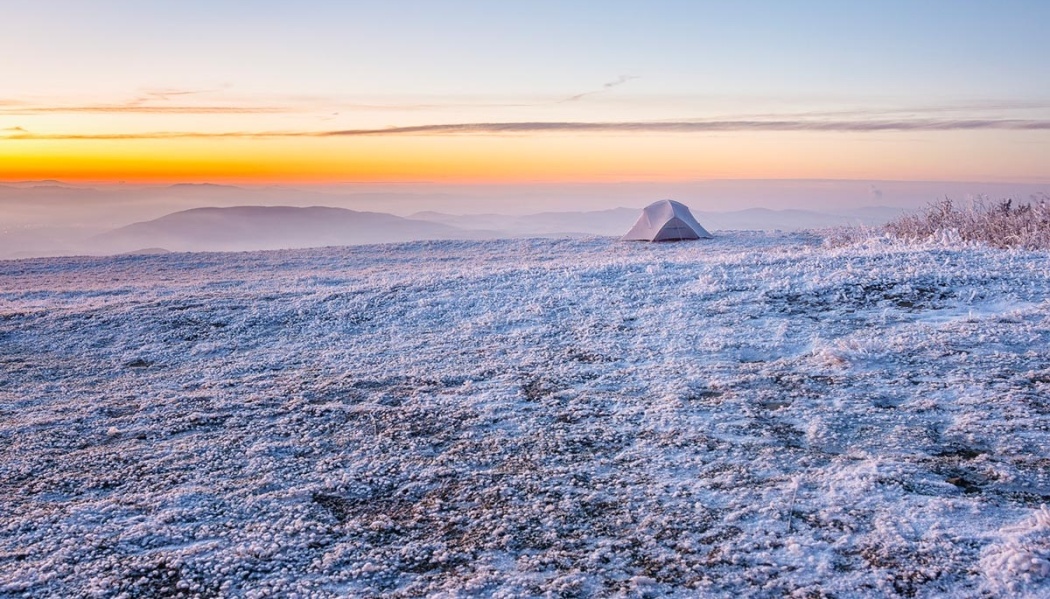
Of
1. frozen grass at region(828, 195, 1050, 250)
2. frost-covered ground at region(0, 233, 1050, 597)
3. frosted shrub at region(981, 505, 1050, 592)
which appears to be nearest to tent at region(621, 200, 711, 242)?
frozen grass at region(828, 195, 1050, 250)

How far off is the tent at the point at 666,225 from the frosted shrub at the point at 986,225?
542 centimetres

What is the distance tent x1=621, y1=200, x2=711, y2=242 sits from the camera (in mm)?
21125

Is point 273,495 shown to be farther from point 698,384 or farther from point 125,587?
point 698,384

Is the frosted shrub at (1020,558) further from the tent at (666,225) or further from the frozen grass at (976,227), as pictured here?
the tent at (666,225)

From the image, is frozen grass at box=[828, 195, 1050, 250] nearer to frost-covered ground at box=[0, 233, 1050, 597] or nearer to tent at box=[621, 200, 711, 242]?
frost-covered ground at box=[0, 233, 1050, 597]

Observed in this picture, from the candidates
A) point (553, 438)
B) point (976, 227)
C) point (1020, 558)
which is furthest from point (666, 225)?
point (1020, 558)

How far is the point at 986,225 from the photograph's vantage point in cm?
1372

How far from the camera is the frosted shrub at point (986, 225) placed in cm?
1177

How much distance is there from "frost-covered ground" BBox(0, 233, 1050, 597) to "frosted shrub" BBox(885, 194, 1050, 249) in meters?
2.30

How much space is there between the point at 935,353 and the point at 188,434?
611cm

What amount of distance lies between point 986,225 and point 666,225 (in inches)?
343

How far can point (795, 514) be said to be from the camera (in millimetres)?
3857

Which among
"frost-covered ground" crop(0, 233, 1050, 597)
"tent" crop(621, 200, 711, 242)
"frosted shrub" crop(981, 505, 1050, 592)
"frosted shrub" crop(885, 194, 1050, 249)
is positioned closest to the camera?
"frosted shrub" crop(981, 505, 1050, 592)

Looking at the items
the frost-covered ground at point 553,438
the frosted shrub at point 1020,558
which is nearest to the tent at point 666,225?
the frost-covered ground at point 553,438
